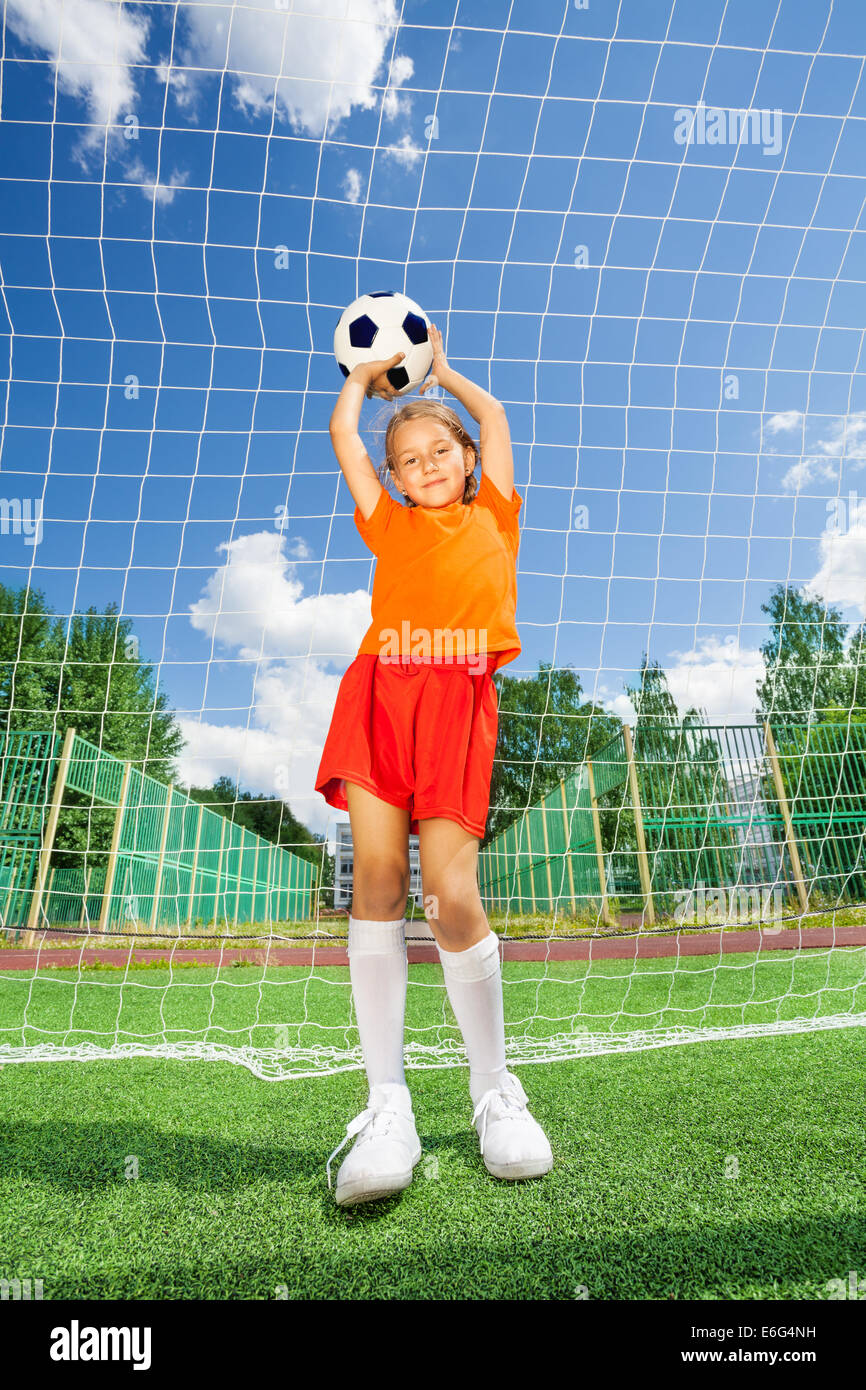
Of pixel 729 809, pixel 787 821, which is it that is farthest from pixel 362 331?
pixel 729 809

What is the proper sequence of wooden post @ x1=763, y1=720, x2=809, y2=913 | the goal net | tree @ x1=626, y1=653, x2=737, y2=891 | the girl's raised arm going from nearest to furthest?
the girl's raised arm < the goal net < wooden post @ x1=763, y1=720, x2=809, y2=913 < tree @ x1=626, y1=653, x2=737, y2=891

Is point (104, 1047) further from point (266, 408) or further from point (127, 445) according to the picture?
point (266, 408)

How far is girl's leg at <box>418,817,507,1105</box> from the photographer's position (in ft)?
4.84

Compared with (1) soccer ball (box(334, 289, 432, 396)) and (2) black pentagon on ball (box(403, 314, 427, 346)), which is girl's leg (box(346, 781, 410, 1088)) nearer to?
(1) soccer ball (box(334, 289, 432, 396))

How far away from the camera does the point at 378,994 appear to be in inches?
59.1

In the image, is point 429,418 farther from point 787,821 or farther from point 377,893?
point 787,821

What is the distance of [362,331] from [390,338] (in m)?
0.09

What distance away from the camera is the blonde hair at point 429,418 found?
5.84 feet

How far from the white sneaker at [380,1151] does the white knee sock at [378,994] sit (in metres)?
0.04

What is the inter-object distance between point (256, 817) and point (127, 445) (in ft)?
37.1

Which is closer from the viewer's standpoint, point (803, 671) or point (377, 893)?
point (377, 893)

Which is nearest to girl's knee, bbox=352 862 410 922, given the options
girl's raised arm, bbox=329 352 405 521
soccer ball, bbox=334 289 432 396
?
girl's raised arm, bbox=329 352 405 521

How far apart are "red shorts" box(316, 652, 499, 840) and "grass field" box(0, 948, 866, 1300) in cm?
69

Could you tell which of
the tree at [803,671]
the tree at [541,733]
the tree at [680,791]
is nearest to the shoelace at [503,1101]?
the tree at [541,733]
